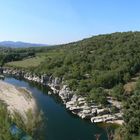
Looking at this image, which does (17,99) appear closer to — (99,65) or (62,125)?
(62,125)

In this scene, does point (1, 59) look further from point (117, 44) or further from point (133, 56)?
point (133, 56)

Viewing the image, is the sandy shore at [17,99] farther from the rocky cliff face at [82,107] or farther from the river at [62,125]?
the rocky cliff face at [82,107]

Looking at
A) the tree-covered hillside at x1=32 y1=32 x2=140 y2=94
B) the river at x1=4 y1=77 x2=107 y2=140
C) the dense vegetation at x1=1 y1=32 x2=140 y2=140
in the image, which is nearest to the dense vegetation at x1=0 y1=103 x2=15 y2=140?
the river at x1=4 y1=77 x2=107 y2=140

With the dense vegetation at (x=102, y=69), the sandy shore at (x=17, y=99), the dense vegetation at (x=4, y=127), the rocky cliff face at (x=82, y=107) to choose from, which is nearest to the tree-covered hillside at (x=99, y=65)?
the dense vegetation at (x=102, y=69)

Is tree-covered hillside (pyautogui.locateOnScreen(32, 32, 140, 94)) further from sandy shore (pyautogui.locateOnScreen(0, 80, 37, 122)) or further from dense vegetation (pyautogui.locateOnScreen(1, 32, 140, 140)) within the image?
sandy shore (pyautogui.locateOnScreen(0, 80, 37, 122))

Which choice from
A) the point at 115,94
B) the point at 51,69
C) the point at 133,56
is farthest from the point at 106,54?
the point at 115,94
